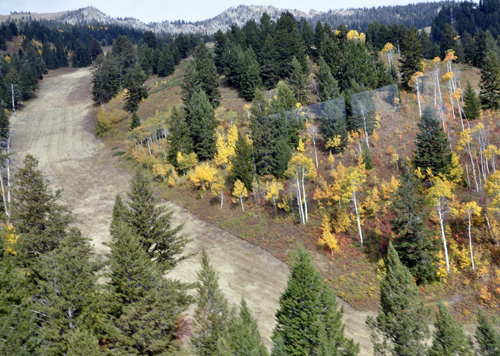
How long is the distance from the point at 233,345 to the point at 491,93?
65.9 meters

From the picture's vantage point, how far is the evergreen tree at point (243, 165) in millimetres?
50469

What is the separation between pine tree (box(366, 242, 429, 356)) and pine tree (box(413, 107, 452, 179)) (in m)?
25.9

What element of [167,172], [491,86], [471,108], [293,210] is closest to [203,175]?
[167,172]

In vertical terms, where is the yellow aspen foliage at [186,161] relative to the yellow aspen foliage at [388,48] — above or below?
below

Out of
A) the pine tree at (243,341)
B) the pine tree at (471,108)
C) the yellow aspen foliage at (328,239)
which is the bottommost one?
the yellow aspen foliage at (328,239)

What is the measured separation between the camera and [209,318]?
19.6m

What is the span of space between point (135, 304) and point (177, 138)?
43058mm

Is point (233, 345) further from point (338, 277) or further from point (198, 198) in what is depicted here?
point (198, 198)

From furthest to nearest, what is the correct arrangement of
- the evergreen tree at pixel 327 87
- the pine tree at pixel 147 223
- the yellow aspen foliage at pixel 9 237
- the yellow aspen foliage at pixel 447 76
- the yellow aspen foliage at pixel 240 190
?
the yellow aspen foliage at pixel 447 76, the evergreen tree at pixel 327 87, the yellow aspen foliage at pixel 240 190, the yellow aspen foliage at pixel 9 237, the pine tree at pixel 147 223

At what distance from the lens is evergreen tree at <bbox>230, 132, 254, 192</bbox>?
166 feet

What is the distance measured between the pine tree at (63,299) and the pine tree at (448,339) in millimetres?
20811

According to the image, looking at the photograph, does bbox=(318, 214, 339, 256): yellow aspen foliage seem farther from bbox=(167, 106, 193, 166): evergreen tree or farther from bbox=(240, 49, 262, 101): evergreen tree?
bbox=(240, 49, 262, 101): evergreen tree

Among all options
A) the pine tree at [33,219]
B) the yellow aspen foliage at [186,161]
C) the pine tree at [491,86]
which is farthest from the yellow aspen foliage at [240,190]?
the pine tree at [491,86]

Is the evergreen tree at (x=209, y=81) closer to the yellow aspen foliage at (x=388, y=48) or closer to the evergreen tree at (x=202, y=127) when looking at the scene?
the evergreen tree at (x=202, y=127)
